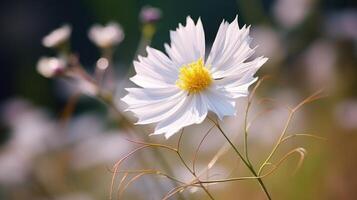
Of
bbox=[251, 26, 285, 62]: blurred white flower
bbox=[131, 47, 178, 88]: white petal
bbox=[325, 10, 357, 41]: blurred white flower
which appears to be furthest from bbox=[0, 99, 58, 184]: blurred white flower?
bbox=[131, 47, 178, 88]: white petal

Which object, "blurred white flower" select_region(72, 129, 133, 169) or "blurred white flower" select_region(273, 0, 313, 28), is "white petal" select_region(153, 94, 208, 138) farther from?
"blurred white flower" select_region(273, 0, 313, 28)

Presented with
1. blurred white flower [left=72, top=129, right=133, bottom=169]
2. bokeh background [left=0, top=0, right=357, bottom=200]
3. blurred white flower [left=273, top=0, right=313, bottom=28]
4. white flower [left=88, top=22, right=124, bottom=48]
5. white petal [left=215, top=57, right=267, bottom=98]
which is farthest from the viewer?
blurred white flower [left=273, top=0, right=313, bottom=28]

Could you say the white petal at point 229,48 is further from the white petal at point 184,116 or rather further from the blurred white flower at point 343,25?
the blurred white flower at point 343,25

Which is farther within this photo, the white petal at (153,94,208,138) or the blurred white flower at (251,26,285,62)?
the blurred white flower at (251,26,285,62)

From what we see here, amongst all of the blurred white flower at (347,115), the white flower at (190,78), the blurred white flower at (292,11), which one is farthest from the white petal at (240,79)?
the blurred white flower at (292,11)

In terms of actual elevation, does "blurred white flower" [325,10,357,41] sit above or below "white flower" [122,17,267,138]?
above

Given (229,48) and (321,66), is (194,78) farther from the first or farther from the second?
(321,66)

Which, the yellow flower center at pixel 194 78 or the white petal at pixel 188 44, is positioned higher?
the white petal at pixel 188 44
